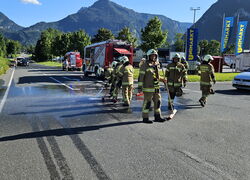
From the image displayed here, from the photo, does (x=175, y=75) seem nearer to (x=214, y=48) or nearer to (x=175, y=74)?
(x=175, y=74)

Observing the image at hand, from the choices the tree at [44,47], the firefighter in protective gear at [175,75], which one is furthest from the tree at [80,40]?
the firefighter in protective gear at [175,75]

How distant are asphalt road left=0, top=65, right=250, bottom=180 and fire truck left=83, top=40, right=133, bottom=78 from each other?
11.4m

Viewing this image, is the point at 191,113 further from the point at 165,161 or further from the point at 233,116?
the point at 165,161

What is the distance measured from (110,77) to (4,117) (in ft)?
15.4

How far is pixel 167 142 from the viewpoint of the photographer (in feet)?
15.2

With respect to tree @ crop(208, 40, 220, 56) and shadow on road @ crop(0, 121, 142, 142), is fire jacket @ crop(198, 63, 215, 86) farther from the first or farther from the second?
tree @ crop(208, 40, 220, 56)

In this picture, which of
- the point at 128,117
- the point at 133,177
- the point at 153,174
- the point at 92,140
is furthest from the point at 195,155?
the point at 128,117

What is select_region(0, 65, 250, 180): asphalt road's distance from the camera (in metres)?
3.42

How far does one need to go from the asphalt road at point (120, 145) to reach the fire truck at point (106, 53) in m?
11.4

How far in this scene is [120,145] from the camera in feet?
14.6

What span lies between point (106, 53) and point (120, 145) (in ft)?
48.3

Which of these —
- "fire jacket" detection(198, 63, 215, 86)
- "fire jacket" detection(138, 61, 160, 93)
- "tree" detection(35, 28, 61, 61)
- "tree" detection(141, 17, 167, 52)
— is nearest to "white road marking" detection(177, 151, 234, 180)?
"fire jacket" detection(138, 61, 160, 93)

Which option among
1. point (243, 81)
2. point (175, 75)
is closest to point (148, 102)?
point (175, 75)

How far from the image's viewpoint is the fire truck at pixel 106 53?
61.1 feet
